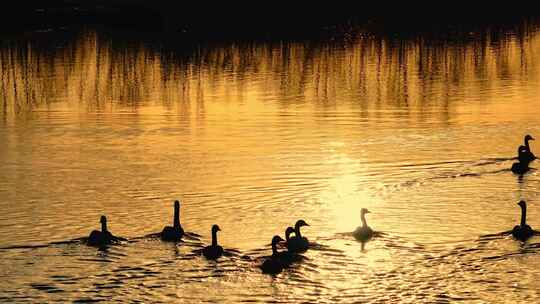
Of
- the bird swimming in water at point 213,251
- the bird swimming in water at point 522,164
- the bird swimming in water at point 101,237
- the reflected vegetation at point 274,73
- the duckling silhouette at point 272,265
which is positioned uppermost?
the reflected vegetation at point 274,73

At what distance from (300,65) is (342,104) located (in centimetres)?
953

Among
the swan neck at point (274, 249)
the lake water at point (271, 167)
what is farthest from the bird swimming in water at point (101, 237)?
the swan neck at point (274, 249)

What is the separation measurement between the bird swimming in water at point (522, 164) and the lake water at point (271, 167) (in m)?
0.25

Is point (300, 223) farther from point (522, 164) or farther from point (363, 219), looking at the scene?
point (522, 164)

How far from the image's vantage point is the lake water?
70.7 feet

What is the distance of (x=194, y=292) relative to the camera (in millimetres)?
20703

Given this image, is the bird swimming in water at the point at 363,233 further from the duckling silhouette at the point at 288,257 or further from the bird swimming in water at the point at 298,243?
the duckling silhouette at the point at 288,257

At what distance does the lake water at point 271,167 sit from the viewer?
70.7ft

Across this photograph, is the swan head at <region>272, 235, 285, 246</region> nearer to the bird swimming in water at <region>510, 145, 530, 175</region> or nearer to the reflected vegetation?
the bird swimming in water at <region>510, 145, 530, 175</region>

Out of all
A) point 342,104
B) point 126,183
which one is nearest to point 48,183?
point 126,183

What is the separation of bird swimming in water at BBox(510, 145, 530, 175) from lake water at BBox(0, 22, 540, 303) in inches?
9.9

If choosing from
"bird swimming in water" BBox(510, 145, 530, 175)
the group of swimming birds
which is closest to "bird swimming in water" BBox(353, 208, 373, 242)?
the group of swimming birds

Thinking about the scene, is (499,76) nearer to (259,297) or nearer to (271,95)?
(271,95)

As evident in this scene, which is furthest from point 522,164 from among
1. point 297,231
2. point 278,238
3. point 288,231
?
point 278,238
